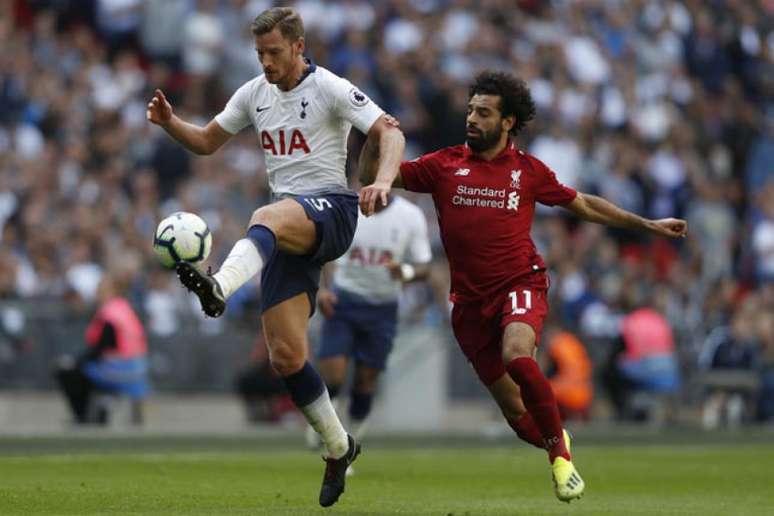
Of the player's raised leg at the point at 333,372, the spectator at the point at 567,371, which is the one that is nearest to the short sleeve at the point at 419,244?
the player's raised leg at the point at 333,372

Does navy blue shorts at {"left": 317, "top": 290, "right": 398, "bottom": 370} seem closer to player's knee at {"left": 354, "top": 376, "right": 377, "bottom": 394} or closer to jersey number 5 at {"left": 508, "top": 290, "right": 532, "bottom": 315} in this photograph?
player's knee at {"left": 354, "top": 376, "right": 377, "bottom": 394}

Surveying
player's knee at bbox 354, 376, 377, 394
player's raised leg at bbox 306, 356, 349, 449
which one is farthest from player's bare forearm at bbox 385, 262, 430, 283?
player's knee at bbox 354, 376, 377, 394

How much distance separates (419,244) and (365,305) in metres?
0.74

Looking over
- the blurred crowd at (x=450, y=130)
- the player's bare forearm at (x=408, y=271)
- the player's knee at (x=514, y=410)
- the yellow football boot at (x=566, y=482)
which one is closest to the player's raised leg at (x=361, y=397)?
the player's bare forearm at (x=408, y=271)

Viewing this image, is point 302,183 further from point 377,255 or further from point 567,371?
point 567,371

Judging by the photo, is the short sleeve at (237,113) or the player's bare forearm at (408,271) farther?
the player's bare forearm at (408,271)

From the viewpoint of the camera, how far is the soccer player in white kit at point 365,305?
15.8 metres

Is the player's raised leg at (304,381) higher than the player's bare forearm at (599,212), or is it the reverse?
the player's bare forearm at (599,212)

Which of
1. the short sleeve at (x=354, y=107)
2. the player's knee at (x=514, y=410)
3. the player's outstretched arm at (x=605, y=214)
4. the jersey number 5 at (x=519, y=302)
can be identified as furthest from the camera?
the player's knee at (x=514, y=410)

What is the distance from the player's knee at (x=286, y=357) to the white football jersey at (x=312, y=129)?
2.93 ft

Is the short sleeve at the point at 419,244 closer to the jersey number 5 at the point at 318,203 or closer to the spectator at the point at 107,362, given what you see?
the jersey number 5 at the point at 318,203

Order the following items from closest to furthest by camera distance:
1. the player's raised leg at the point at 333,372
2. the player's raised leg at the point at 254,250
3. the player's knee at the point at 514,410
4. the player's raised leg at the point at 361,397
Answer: the player's raised leg at the point at 254,250 → the player's knee at the point at 514,410 → the player's raised leg at the point at 333,372 → the player's raised leg at the point at 361,397

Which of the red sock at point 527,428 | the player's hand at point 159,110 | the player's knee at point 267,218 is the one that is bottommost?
the red sock at point 527,428

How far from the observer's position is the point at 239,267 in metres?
10.2
